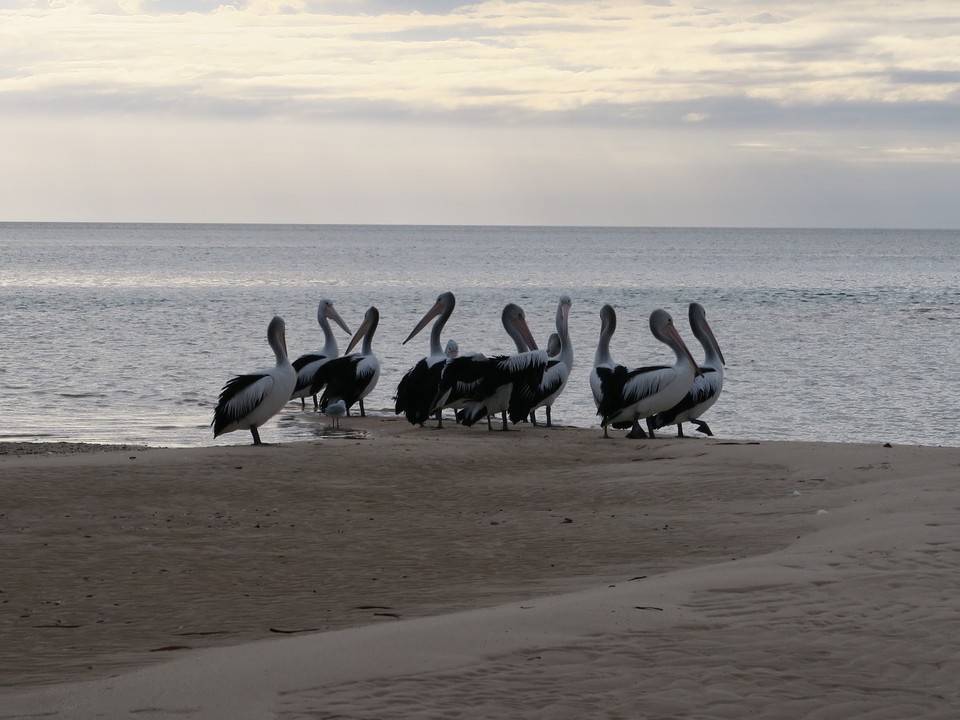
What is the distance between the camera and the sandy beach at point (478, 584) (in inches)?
141

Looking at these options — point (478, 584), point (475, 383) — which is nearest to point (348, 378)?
point (475, 383)

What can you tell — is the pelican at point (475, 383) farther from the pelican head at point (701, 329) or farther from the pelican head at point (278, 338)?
the pelican head at point (701, 329)

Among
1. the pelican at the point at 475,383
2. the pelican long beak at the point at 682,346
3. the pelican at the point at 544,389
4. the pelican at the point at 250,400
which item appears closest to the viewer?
the pelican at the point at 250,400

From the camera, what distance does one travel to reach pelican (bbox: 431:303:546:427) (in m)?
11.3

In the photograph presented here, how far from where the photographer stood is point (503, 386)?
11.4 m

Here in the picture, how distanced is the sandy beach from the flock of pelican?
56.9 inches

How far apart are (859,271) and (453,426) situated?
2255 inches

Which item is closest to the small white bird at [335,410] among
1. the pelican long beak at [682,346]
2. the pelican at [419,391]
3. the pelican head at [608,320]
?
the pelican at [419,391]

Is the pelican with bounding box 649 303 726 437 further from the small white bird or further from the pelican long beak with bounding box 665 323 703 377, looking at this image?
the small white bird

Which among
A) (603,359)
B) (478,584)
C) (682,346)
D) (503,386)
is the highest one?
(682,346)

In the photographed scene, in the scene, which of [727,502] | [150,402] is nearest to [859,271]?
[150,402]

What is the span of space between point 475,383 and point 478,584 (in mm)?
6128

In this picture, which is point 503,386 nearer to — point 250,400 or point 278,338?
point 278,338

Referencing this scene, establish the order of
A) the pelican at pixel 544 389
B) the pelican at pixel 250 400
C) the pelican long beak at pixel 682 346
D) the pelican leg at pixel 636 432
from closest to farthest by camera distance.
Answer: the pelican at pixel 250 400 → the pelican leg at pixel 636 432 → the pelican long beak at pixel 682 346 → the pelican at pixel 544 389
